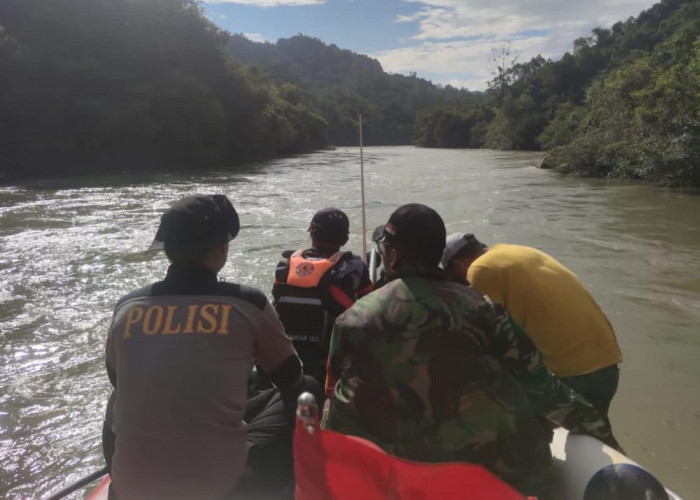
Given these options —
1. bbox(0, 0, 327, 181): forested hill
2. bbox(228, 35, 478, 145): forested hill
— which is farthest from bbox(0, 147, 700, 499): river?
bbox(228, 35, 478, 145): forested hill

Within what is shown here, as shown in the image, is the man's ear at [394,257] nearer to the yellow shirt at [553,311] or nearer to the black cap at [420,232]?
the black cap at [420,232]

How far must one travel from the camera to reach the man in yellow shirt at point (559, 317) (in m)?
2.31

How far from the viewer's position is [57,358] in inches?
192

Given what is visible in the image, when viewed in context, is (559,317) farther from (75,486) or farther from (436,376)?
(75,486)

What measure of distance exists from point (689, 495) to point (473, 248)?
1.84 meters

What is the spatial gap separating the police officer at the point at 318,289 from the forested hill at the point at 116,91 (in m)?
24.7

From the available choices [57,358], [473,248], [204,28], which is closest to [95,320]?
Answer: [57,358]

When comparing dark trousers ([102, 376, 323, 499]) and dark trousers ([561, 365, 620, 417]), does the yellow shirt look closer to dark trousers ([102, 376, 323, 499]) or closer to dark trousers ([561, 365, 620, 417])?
dark trousers ([561, 365, 620, 417])

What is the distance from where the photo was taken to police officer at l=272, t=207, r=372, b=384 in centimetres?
279

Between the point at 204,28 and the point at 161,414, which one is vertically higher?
the point at 204,28

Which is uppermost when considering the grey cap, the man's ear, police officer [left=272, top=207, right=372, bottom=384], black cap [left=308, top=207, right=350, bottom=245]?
the man's ear

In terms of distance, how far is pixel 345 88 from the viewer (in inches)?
5778

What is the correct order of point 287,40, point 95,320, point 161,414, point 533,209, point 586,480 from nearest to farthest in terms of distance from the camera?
point 161,414 → point 586,480 → point 95,320 → point 533,209 → point 287,40

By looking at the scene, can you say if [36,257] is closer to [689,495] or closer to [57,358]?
[57,358]
